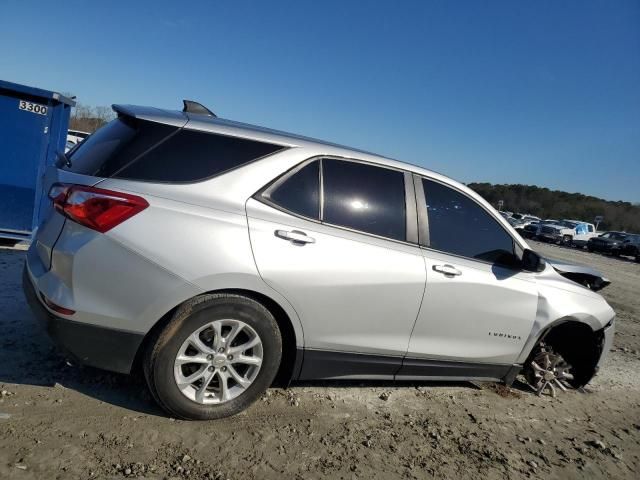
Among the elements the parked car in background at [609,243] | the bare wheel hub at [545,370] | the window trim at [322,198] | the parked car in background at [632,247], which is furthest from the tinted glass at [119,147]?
the parked car in background at [609,243]

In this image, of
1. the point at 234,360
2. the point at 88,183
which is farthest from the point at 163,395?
the point at 88,183

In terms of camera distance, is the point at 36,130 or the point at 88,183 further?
the point at 36,130

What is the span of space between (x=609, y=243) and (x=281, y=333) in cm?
3572

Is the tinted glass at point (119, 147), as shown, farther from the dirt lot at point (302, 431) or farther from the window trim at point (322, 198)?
the dirt lot at point (302, 431)

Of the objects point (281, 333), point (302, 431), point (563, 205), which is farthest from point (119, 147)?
point (563, 205)

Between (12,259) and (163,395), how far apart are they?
13.9ft

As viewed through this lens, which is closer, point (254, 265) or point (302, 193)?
point (254, 265)

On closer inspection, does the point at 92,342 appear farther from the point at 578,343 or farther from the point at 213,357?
the point at 578,343

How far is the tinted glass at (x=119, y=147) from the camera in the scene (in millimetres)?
2734

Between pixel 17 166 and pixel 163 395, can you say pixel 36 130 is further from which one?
pixel 163 395

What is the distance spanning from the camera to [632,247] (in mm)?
31297

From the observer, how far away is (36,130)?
20.8 ft

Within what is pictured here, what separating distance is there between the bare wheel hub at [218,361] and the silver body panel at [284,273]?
250 mm

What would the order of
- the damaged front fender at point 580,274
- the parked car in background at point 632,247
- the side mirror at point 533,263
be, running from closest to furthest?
the side mirror at point 533,263, the damaged front fender at point 580,274, the parked car in background at point 632,247
